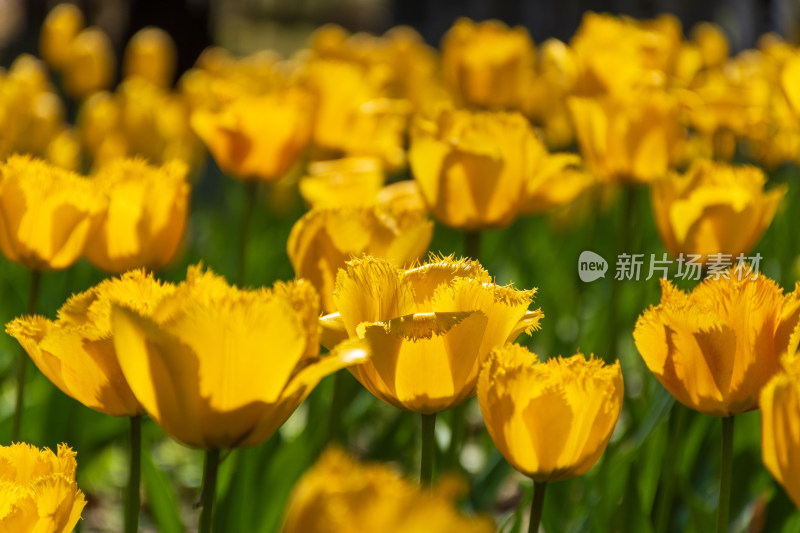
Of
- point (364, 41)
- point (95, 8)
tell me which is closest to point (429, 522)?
point (364, 41)

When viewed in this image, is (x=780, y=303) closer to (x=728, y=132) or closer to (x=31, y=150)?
(x=728, y=132)

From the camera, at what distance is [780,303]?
819 millimetres

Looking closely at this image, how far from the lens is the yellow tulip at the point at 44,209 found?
42.4 inches

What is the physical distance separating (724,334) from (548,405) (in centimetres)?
17

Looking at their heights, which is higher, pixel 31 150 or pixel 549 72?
pixel 549 72

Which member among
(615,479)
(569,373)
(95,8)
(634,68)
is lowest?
(95,8)

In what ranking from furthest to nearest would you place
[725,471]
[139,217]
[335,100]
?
[335,100] → [139,217] → [725,471]

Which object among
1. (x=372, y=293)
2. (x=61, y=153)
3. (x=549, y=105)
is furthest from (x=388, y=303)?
(x=549, y=105)

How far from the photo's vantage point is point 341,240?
42.9 inches

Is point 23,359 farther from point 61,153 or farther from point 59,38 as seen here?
point 59,38

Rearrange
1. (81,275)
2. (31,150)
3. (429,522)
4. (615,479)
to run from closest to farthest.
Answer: (429,522), (615,479), (81,275), (31,150)

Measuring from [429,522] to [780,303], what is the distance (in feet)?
1.52

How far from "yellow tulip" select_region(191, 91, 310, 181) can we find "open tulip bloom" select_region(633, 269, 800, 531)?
92 cm

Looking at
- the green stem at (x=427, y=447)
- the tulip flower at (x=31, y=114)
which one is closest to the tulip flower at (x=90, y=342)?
the green stem at (x=427, y=447)
